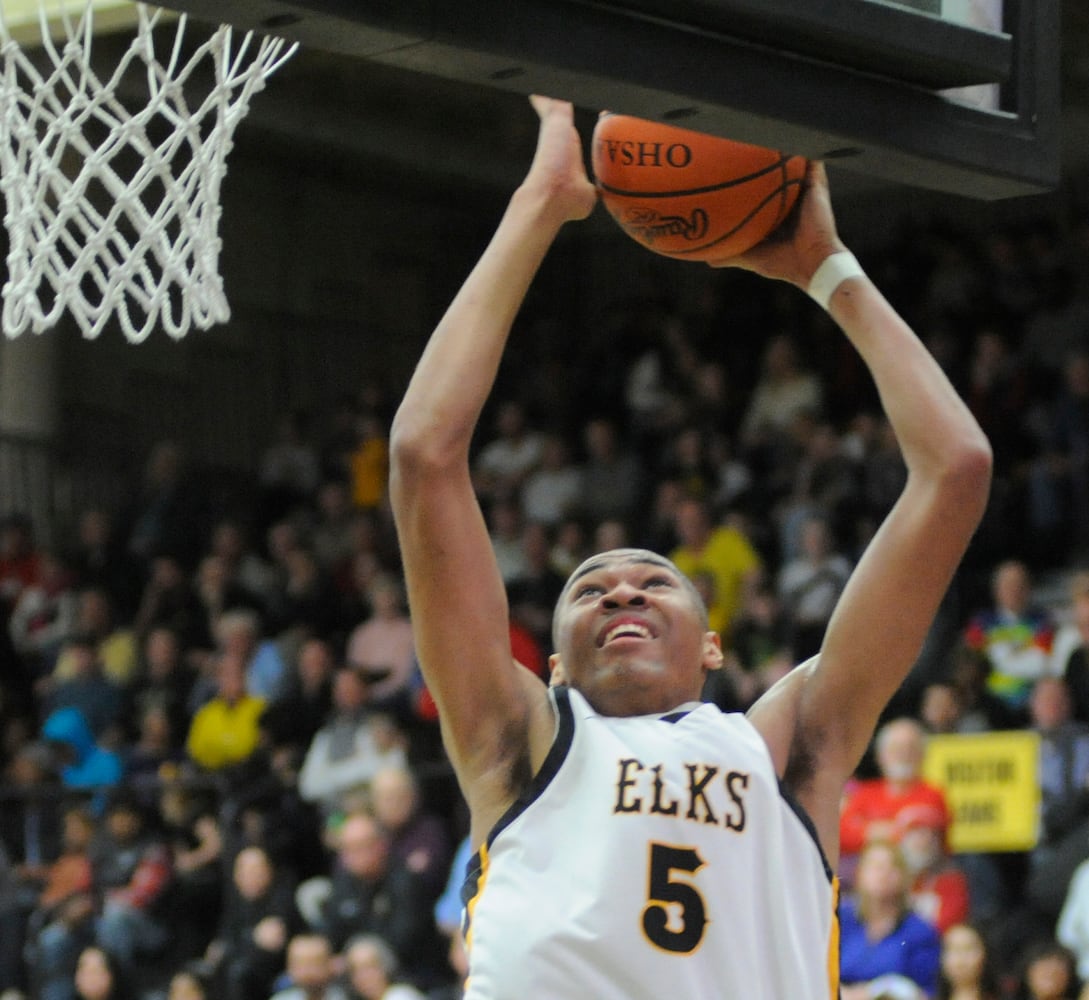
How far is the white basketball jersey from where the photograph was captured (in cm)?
287

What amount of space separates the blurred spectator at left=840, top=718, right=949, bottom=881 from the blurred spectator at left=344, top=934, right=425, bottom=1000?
168 centimetres

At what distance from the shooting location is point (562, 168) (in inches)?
124

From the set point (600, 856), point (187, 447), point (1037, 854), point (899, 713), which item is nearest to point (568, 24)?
point (600, 856)

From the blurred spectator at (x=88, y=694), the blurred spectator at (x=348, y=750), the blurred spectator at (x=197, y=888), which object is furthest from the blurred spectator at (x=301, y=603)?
the blurred spectator at (x=197, y=888)

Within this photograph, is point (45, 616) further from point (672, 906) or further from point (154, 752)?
point (672, 906)

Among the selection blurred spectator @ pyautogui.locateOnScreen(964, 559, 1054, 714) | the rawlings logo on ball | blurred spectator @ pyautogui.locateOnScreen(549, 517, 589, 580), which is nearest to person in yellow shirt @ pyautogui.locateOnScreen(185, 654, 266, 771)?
blurred spectator @ pyautogui.locateOnScreen(549, 517, 589, 580)

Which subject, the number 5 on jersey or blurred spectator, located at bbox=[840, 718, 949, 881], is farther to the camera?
blurred spectator, located at bbox=[840, 718, 949, 881]

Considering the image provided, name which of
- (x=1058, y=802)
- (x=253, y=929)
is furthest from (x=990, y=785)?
(x=253, y=929)

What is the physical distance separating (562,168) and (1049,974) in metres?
4.44

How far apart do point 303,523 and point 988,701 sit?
5726mm

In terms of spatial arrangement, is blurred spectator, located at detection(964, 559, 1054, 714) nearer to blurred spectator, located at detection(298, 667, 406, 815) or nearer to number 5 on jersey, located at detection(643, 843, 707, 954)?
blurred spectator, located at detection(298, 667, 406, 815)

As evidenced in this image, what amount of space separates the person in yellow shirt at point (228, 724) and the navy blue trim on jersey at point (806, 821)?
296 inches

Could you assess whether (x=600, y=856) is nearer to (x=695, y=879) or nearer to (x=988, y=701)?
(x=695, y=879)

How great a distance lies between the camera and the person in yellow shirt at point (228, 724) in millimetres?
10438
